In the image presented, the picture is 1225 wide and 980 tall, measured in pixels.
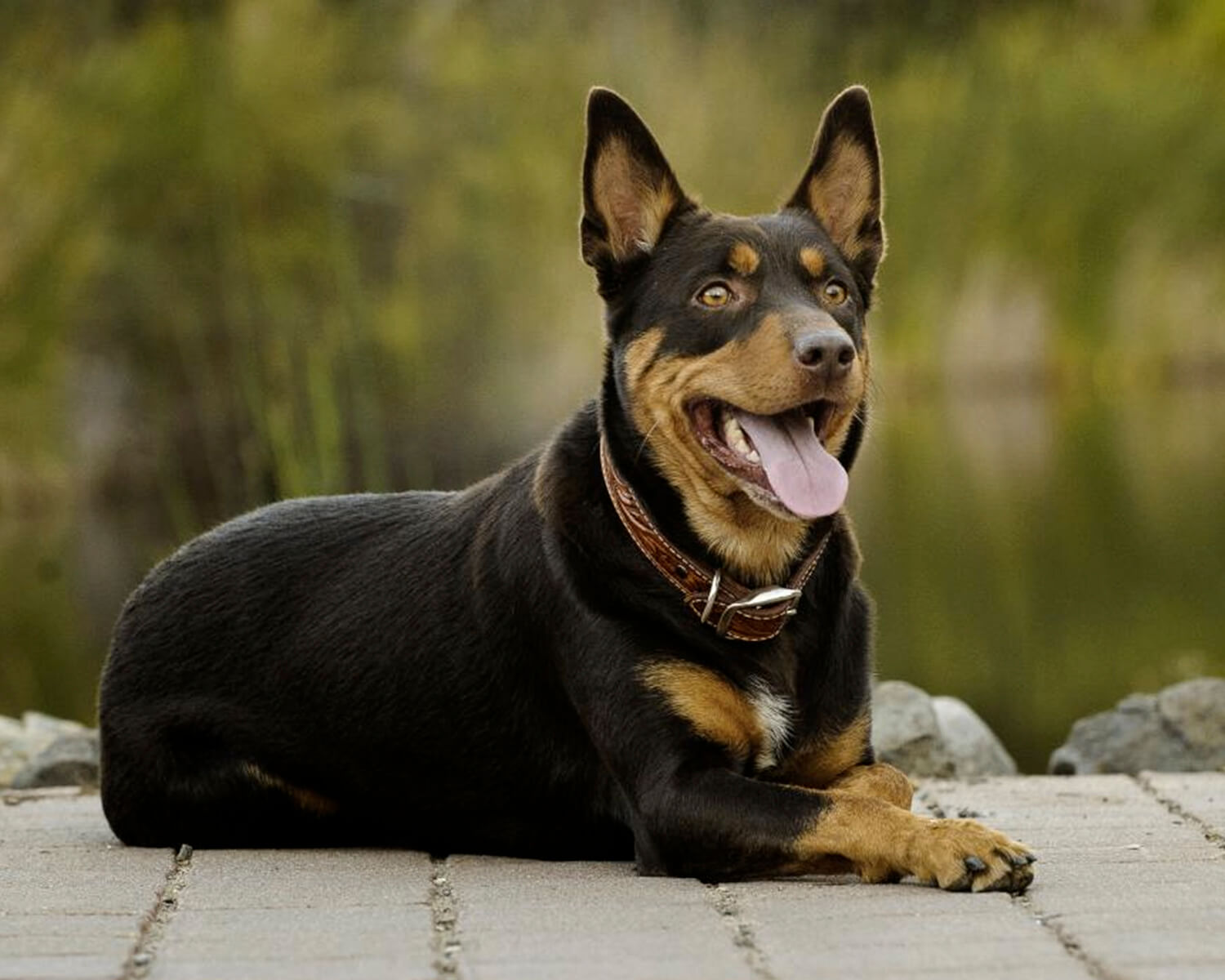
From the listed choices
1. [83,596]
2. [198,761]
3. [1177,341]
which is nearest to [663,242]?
[198,761]

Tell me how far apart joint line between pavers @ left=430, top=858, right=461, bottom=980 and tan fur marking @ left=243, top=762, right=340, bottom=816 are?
491 millimetres

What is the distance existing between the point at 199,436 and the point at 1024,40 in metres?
13.1

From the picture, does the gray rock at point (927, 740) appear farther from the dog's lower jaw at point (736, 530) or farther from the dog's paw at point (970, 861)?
the dog's paw at point (970, 861)

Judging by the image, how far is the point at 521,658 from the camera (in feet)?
18.2

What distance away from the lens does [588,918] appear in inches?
178

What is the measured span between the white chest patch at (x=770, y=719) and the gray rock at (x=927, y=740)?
1.78 meters

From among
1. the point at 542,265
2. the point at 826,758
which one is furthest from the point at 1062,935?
the point at 542,265

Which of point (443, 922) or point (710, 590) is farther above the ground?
point (710, 590)

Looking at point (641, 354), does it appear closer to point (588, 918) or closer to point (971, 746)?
point (588, 918)

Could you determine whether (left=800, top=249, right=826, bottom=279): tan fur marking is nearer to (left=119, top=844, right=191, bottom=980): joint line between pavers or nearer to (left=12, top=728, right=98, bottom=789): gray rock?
(left=119, top=844, right=191, bottom=980): joint line between pavers

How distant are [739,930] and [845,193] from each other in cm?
236

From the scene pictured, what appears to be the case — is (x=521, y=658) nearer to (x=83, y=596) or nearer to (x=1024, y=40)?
(x=83, y=596)

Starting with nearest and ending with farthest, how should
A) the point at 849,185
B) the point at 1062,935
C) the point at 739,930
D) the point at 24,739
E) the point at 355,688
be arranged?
the point at 1062,935
the point at 739,930
the point at 355,688
the point at 849,185
the point at 24,739

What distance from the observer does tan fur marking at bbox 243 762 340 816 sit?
5852 mm
